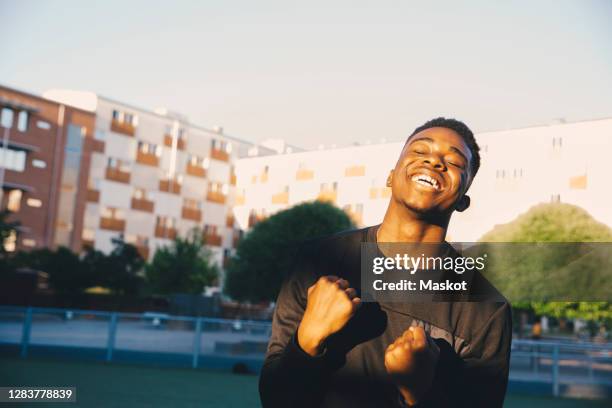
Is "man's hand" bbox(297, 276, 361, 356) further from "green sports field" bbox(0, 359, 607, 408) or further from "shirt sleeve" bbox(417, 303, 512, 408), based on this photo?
"green sports field" bbox(0, 359, 607, 408)

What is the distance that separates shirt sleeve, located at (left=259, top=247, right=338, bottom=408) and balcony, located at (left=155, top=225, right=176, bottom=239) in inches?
2025

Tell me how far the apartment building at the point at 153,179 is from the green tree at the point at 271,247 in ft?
54.1

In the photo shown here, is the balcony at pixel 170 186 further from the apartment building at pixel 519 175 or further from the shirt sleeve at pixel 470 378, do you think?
the shirt sleeve at pixel 470 378

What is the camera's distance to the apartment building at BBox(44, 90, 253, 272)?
159 feet

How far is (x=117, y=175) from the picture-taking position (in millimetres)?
49656

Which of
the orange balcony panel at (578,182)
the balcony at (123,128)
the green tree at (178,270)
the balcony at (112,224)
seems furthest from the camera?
the balcony at (123,128)

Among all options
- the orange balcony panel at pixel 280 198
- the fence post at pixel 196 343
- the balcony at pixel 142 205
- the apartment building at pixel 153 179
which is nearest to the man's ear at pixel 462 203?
the fence post at pixel 196 343

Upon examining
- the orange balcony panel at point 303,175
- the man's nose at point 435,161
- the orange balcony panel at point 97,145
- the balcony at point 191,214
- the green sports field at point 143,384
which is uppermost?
the orange balcony panel at point 97,145

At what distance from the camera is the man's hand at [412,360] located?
1.41 m

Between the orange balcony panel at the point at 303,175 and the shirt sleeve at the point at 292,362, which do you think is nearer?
the shirt sleeve at the point at 292,362

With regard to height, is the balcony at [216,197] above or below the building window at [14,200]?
above

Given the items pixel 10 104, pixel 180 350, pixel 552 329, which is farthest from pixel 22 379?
pixel 552 329

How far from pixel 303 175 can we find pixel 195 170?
8244 mm

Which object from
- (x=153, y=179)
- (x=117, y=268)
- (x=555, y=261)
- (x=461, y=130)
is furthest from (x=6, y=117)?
(x=461, y=130)
